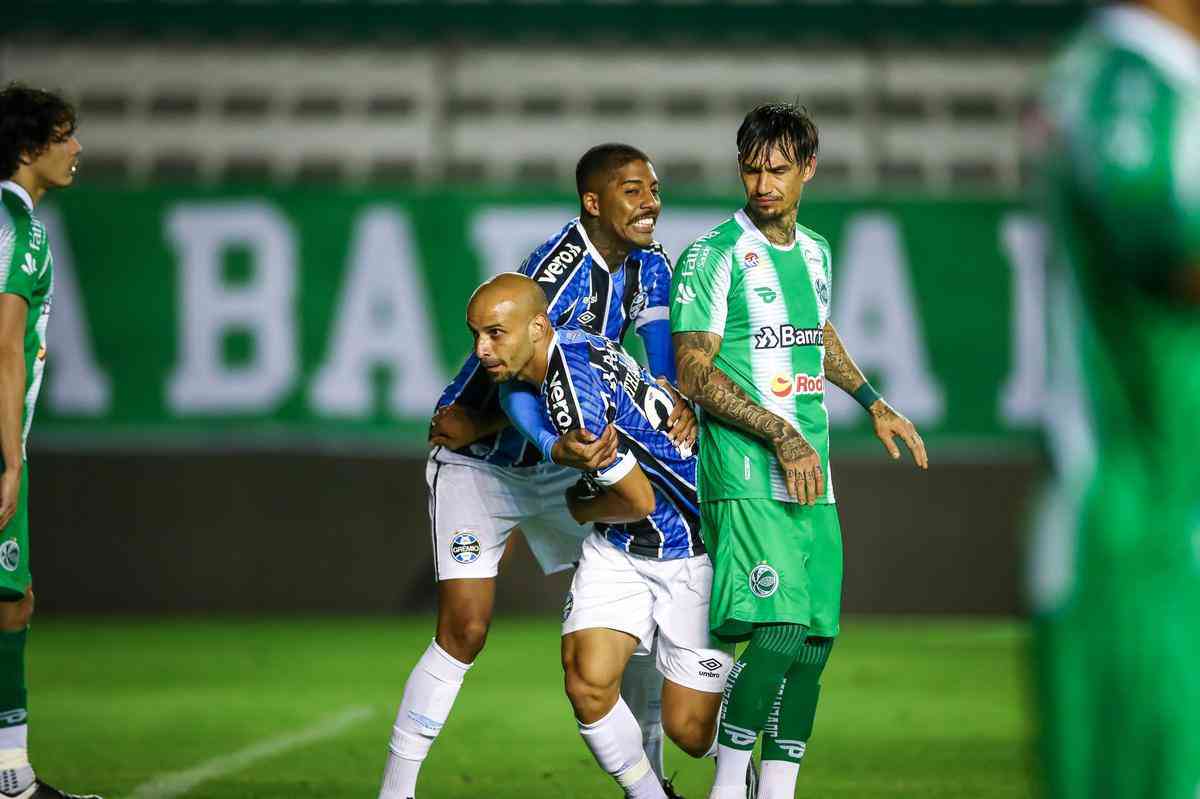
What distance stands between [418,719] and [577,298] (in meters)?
1.32

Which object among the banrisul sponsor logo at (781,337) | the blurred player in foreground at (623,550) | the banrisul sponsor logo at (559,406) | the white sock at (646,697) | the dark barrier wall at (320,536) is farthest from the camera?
the dark barrier wall at (320,536)

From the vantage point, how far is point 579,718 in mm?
4363

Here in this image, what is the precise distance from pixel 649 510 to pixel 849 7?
12.3 meters

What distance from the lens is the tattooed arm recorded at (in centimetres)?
408

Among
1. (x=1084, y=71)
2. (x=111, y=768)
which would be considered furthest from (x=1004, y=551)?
(x=1084, y=71)

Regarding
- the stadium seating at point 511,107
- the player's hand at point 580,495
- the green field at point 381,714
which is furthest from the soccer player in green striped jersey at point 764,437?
the stadium seating at point 511,107

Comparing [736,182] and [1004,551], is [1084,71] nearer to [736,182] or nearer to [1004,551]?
[1004,551]

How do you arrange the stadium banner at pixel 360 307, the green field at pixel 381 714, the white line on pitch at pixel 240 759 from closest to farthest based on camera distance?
1. the white line on pitch at pixel 240 759
2. the green field at pixel 381 714
3. the stadium banner at pixel 360 307

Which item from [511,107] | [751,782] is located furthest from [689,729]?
[511,107]

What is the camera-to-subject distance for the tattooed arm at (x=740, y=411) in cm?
408

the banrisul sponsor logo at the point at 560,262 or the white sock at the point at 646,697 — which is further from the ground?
the banrisul sponsor logo at the point at 560,262

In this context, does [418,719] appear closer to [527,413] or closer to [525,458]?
[525,458]

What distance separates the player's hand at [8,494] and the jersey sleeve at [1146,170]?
3.58 m

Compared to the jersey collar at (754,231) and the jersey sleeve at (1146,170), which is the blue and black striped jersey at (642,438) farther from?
the jersey sleeve at (1146,170)
